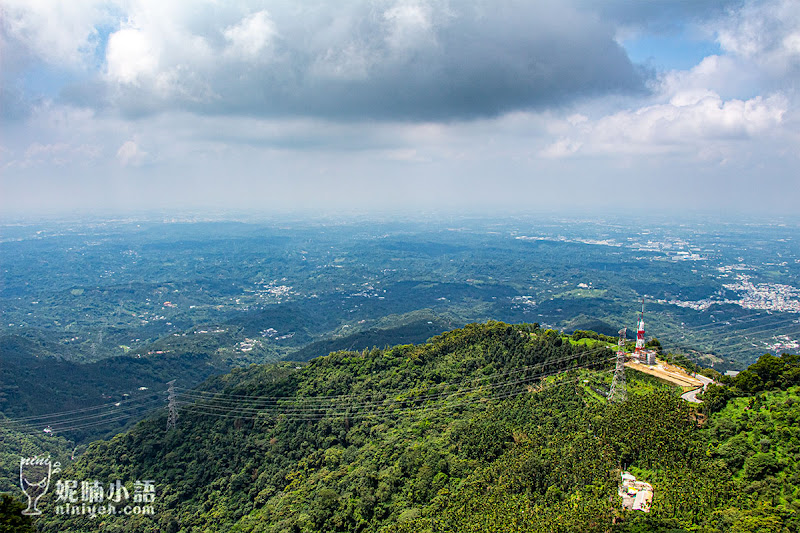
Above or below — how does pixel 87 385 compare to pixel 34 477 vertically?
below

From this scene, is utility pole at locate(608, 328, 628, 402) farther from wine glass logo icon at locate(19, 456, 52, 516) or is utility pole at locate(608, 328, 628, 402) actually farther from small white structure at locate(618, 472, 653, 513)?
wine glass logo icon at locate(19, 456, 52, 516)

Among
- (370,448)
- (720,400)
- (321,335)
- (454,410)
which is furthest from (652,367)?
(321,335)

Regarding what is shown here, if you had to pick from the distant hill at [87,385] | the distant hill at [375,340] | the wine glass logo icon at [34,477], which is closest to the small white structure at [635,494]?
the wine glass logo icon at [34,477]

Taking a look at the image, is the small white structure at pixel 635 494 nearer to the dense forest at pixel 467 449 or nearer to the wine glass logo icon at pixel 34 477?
the dense forest at pixel 467 449

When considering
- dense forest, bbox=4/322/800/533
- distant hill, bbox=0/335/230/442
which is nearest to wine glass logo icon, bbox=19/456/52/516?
dense forest, bbox=4/322/800/533

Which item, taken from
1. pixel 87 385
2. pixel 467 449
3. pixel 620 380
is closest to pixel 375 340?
pixel 87 385

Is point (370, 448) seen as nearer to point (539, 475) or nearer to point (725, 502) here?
point (539, 475)

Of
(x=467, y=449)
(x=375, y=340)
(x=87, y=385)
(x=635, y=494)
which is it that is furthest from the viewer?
(x=375, y=340)

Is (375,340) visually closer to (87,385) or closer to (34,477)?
(87,385)
